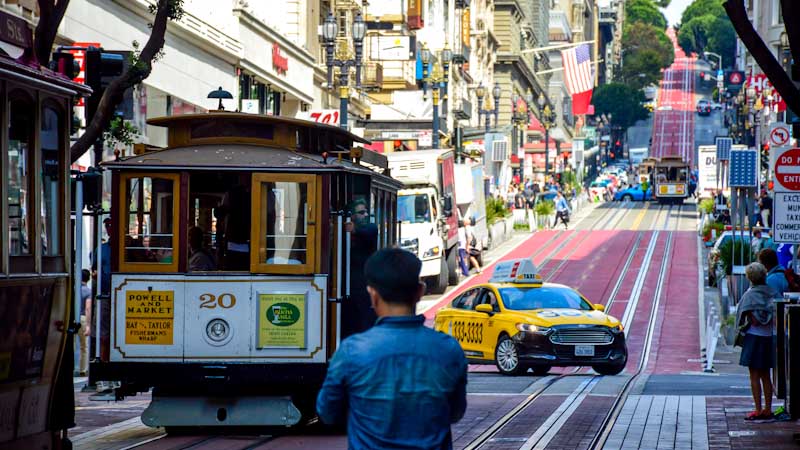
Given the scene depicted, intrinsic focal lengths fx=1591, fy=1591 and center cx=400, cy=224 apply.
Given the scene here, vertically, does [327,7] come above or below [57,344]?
above

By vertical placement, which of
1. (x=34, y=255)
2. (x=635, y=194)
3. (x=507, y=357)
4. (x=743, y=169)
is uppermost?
(x=635, y=194)

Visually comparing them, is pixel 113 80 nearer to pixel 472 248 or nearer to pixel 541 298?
pixel 541 298

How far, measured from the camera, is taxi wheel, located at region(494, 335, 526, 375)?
24328mm

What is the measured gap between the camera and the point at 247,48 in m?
43.9

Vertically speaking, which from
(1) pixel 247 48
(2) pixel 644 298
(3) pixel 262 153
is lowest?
(2) pixel 644 298

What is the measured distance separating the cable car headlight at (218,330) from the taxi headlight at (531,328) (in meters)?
9.99

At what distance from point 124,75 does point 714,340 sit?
14.1 m

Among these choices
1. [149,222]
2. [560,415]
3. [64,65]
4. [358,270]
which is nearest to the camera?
[64,65]

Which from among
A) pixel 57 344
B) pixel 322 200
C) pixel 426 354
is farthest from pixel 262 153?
pixel 426 354

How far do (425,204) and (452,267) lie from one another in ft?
14.9

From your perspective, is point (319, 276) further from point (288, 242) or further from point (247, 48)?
point (247, 48)

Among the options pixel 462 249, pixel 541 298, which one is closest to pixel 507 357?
pixel 541 298

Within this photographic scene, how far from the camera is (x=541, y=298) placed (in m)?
25.4

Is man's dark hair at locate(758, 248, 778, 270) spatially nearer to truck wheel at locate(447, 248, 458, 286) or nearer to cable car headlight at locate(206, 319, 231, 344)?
cable car headlight at locate(206, 319, 231, 344)
